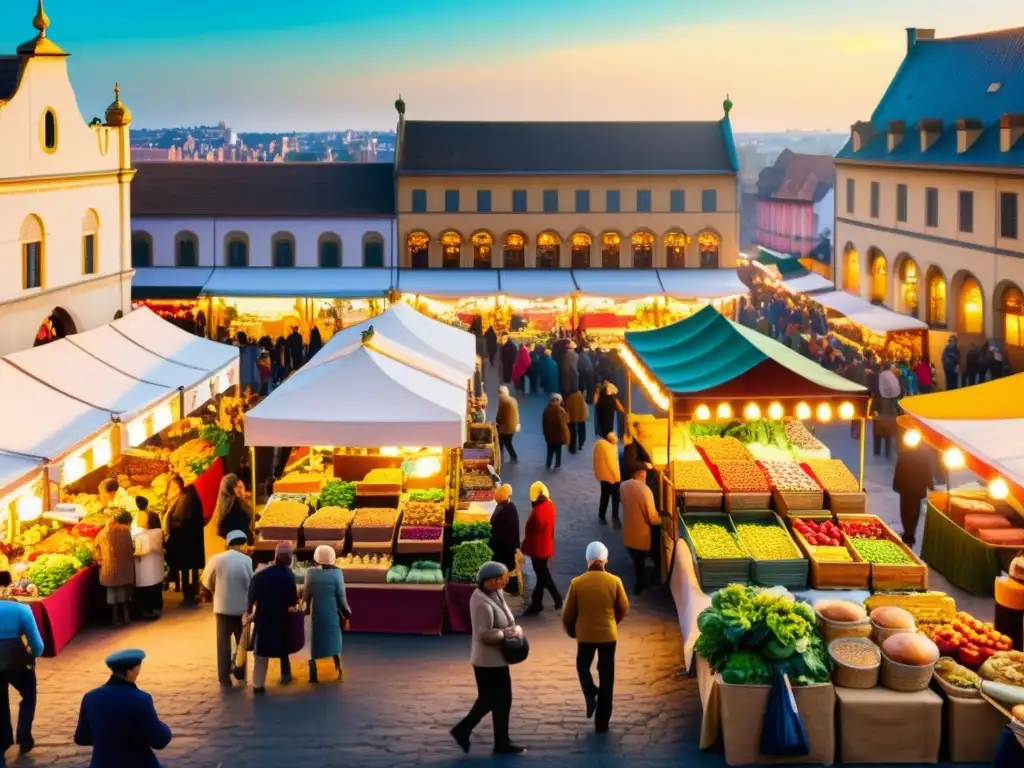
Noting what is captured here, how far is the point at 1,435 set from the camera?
1377 cm

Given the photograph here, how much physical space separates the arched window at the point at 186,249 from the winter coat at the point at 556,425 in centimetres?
2455

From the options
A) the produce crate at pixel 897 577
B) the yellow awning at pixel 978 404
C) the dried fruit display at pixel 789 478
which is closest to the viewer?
the produce crate at pixel 897 577

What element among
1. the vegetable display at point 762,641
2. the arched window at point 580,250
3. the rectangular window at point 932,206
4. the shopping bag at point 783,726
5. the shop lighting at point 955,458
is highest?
the rectangular window at point 932,206

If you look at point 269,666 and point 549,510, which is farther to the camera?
point 549,510

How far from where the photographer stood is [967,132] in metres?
33.3

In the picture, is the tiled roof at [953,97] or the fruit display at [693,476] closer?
the fruit display at [693,476]

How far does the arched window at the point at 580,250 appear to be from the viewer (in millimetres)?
43469

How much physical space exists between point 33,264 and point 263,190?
2260 centimetres

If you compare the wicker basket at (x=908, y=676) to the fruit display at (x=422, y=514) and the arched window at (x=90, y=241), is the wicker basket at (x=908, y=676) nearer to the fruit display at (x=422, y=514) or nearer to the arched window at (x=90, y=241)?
the fruit display at (x=422, y=514)

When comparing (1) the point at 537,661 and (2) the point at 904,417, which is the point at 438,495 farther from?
(2) the point at 904,417

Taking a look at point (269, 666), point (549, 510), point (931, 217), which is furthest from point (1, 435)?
point (931, 217)

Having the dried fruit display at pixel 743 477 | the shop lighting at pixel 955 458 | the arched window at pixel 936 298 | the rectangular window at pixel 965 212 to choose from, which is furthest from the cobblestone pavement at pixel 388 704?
the arched window at pixel 936 298

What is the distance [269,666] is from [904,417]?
7.33m

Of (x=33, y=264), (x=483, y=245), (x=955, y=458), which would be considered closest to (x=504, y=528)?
(x=955, y=458)
